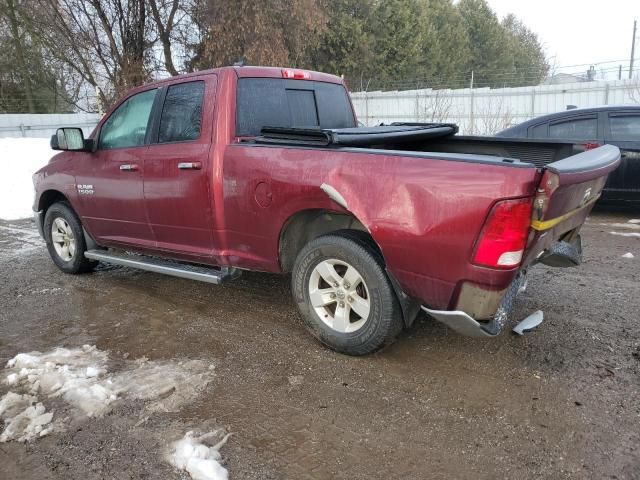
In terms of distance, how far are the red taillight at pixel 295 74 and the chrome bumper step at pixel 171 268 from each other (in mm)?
1699

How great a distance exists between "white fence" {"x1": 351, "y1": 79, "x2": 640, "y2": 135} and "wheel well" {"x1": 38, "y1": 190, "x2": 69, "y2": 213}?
1398 centimetres

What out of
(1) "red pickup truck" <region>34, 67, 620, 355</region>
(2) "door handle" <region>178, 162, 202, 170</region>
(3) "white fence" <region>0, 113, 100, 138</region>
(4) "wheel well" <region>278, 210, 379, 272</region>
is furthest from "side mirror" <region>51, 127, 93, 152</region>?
(3) "white fence" <region>0, 113, 100, 138</region>

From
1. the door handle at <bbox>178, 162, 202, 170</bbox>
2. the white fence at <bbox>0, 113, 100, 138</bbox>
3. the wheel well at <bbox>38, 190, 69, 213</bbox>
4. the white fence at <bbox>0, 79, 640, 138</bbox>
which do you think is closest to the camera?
the door handle at <bbox>178, 162, 202, 170</bbox>

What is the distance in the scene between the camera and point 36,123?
62.0ft

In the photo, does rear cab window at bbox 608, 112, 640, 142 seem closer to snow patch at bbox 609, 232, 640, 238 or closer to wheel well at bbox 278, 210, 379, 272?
snow patch at bbox 609, 232, 640, 238

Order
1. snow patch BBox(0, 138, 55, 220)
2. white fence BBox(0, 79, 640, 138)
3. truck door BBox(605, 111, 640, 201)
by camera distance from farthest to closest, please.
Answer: white fence BBox(0, 79, 640, 138) < snow patch BBox(0, 138, 55, 220) < truck door BBox(605, 111, 640, 201)

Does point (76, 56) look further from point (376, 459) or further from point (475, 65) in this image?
point (475, 65)

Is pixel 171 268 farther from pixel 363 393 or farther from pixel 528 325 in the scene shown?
pixel 528 325

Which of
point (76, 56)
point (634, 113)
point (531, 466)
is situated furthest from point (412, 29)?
point (531, 466)

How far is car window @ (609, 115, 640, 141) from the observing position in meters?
7.35

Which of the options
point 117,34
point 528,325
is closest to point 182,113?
point 528,325

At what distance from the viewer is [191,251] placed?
441cm

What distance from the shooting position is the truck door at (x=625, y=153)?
7.25m

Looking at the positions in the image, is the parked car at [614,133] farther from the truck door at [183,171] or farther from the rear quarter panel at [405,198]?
the truck door at [183,171]
